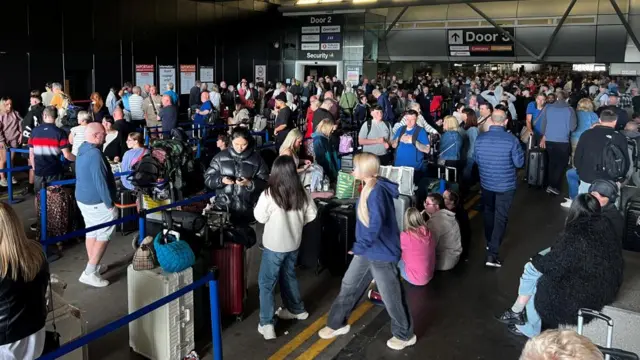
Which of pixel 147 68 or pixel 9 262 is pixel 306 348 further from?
pixel 147 68

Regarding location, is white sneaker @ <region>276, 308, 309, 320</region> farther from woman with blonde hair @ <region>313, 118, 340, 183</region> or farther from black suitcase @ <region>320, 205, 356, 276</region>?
woman with blonde hair @ <region>313, 118, 340, 183</region>

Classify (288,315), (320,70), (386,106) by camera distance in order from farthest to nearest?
(320,70) < (386,106) < (288,315)

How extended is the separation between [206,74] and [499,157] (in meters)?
18.7

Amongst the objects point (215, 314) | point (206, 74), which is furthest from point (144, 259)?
point (206, 74)

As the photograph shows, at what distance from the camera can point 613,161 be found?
292 inches

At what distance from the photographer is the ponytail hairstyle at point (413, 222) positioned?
6.54 meters

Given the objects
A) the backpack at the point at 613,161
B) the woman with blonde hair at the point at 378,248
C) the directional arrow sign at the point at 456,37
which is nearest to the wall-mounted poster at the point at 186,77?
the directional arrow sign at the point at 456,37

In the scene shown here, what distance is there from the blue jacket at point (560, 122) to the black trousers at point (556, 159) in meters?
0.13

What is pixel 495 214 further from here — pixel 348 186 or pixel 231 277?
pixel 231 277

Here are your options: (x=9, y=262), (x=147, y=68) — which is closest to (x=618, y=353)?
(x=9, y=262)

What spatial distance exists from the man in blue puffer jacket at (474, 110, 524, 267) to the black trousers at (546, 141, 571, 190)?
424 cm

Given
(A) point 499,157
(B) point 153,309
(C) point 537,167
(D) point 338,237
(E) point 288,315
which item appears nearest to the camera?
(B) point 153,309

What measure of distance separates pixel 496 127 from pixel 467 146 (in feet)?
10.4

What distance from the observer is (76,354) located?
14.1 ft
